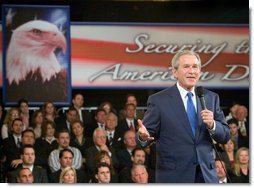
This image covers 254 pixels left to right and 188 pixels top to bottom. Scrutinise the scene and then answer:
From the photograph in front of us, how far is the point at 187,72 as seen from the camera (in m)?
5.66

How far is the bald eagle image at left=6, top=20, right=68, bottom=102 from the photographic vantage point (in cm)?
685

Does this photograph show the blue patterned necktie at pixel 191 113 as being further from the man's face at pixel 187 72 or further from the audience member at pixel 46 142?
the audience member at pixel 46 142

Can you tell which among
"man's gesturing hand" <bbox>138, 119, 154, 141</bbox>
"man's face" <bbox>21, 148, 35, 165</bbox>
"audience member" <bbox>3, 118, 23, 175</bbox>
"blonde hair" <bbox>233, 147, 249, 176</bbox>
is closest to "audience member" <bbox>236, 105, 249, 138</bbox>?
"blonde hair" <bbox>233, 147, 249, 176</bbox>

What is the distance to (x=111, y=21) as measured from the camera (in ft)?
22.6

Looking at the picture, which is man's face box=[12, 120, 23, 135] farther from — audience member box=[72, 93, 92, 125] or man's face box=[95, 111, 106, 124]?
man's face box=[95, 111, 106, 124]

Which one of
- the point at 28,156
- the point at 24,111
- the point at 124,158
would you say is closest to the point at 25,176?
the point at 28,156

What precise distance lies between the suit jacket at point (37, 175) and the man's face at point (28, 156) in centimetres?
7

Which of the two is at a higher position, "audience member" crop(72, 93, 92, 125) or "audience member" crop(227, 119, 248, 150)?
"audience member" crop(72, 93, 92, 125)

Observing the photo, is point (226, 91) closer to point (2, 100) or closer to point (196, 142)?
point (196, 142)

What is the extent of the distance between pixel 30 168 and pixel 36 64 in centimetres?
97

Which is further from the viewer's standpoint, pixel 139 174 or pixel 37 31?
pixel 37 31

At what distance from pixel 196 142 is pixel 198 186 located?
1.14ft

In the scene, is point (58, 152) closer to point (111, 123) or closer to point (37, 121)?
point (37, 121)

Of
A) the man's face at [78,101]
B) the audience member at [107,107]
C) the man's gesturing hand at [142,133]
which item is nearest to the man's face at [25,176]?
A: the man's face at [78,101]
